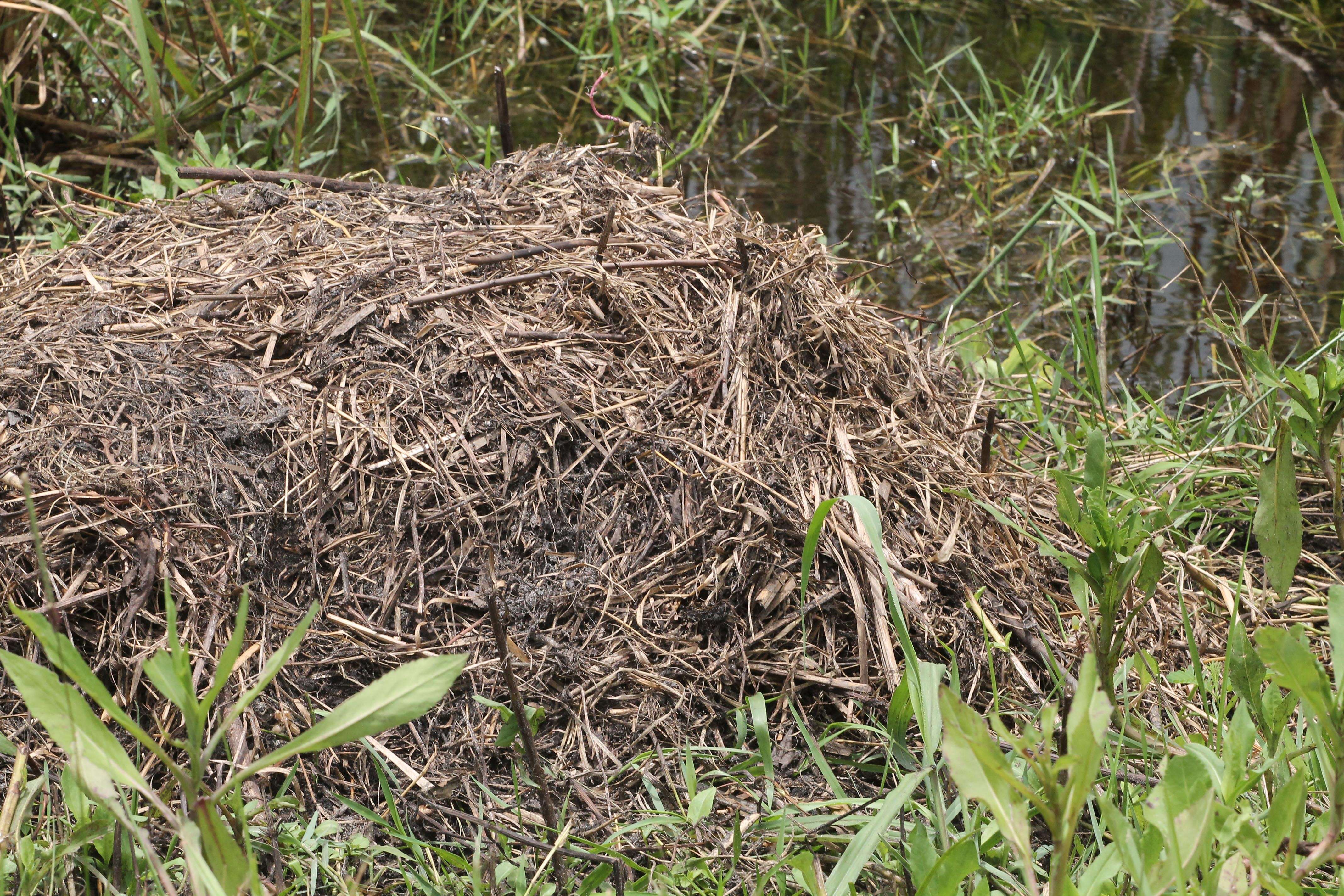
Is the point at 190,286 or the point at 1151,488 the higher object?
the point at 190,286

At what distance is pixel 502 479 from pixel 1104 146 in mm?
3298

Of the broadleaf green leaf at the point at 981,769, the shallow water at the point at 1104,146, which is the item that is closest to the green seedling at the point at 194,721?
the broadleaf green leaf at the point at 981,769

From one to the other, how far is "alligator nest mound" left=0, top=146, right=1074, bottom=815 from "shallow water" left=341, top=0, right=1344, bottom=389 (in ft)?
3.67

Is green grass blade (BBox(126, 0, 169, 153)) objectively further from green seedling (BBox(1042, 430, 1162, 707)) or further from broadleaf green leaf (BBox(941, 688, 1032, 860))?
broadleaf green leaf (BBox(941, 688, 1032, 860))

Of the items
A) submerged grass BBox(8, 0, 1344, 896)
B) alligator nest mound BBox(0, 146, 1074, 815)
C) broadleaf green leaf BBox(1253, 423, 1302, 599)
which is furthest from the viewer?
broadleaf green leaf BBox(1253, 423, 1302, 599)

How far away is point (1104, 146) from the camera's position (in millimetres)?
4379

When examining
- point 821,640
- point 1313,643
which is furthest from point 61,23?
point 1313,643

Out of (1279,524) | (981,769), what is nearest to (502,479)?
(981,769)

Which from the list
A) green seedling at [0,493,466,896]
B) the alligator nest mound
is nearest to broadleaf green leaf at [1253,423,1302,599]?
the alligator nest mound

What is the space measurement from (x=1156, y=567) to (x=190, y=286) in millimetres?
1787

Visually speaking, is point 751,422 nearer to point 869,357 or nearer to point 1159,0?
point 869,357

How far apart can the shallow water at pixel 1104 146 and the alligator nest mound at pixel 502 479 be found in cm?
112

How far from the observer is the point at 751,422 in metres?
2.09

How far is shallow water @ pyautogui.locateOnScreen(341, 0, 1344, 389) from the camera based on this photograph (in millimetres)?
3600
